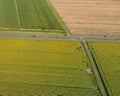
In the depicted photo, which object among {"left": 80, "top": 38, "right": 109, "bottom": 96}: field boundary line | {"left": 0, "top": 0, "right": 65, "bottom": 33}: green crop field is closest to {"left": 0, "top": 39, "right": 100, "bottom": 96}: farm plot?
{"left": 80, "top": 38, "right": 109, "bottom": 96}: field boundary line

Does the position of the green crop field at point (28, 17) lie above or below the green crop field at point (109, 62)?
above

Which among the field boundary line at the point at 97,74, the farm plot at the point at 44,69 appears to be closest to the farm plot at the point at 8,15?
the farm plot at the point at 44,69

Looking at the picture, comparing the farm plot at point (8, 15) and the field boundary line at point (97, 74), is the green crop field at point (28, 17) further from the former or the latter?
the field boundary line at point (97, 74)

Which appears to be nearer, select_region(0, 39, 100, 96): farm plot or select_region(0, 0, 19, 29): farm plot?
select_region(0, 39, 100, 96): farm plot

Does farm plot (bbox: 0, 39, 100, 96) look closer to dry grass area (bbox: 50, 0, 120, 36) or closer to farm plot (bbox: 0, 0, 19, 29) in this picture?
farm plot (bbox: 0, 0, 19, 29)

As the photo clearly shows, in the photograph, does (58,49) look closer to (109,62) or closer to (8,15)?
(109,62)

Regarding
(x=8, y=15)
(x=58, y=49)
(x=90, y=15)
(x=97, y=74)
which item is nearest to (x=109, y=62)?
(x=97, y=74)

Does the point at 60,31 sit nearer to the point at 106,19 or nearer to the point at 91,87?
the point at 106,19
